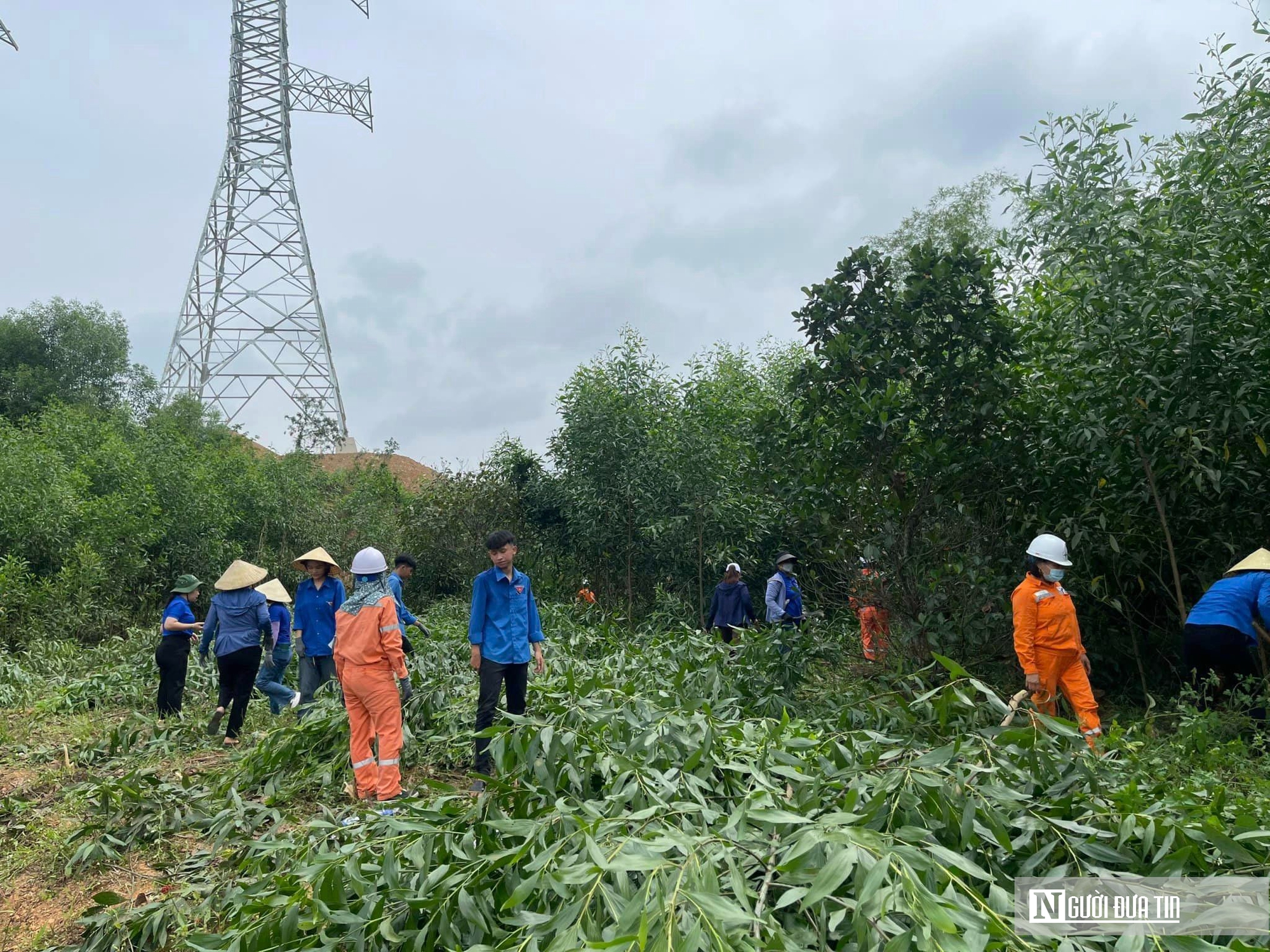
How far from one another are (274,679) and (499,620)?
399 centimetres

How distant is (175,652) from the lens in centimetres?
912

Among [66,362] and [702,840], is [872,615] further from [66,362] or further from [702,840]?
[66,362]

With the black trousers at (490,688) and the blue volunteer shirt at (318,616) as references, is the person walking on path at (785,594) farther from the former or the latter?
the blue volunteer shirt at (318,616)

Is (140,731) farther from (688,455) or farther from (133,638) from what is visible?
(688,455)

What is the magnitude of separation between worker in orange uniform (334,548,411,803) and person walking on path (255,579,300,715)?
2.89 meters

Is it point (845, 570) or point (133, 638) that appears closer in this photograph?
point (845, 570)

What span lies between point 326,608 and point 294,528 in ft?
39.4

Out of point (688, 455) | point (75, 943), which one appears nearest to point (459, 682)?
point (75, 943)

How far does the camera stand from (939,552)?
766 centimetres

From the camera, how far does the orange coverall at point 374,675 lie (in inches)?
235

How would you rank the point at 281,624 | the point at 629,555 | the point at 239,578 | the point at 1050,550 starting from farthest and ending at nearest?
the point at 629,555
the point at 281,624
the point at 239,578
the point at 1050,550

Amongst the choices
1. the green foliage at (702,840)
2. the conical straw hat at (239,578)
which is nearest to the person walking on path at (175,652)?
the conical straw hat at (239,578)

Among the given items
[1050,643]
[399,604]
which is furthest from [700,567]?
[1050,643]

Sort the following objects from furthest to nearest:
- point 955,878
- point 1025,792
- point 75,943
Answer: point 75,943 → point 1025,792 → point 955,878
